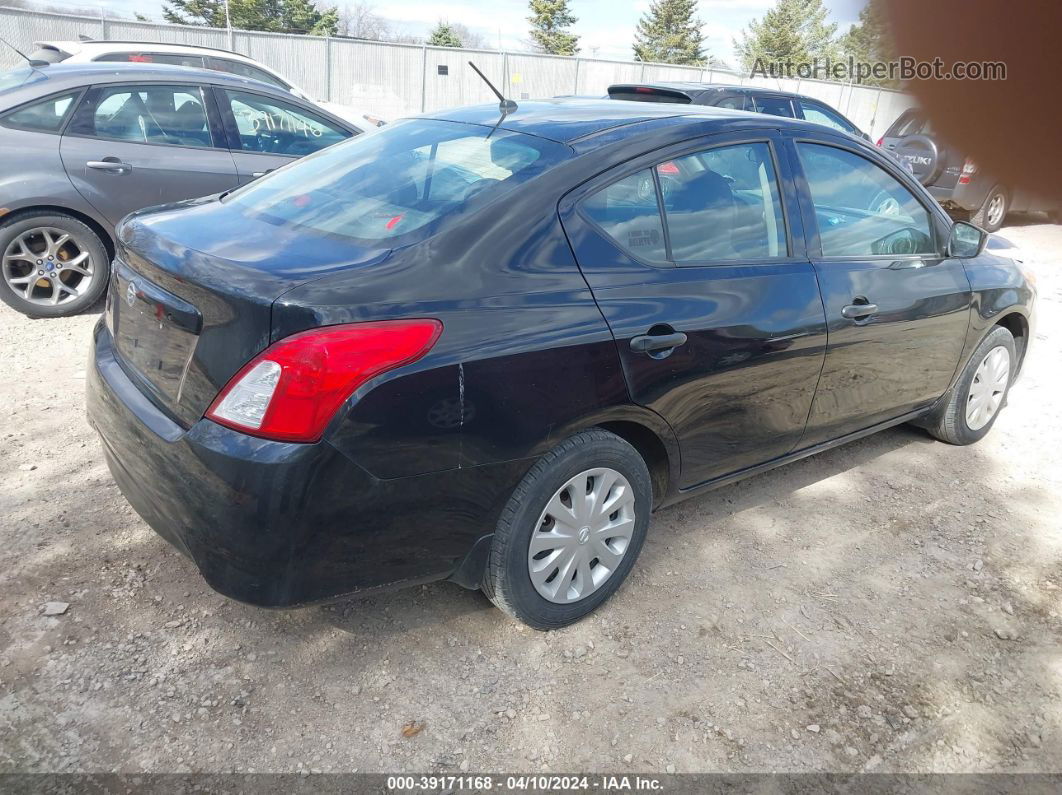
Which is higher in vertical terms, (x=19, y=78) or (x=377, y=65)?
(x=377, y=65)

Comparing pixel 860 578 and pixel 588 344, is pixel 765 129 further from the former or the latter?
pixel 860 578

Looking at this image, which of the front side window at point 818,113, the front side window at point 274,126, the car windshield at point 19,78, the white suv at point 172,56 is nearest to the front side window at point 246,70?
the white suv at point 172,56

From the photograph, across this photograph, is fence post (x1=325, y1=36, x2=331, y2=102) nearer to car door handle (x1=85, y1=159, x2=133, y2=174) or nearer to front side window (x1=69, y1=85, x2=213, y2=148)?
front side window (x1=69, y1=85, x2=213, y2=148)

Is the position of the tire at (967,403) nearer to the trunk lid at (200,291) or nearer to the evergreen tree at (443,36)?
A: the trunk lid at (200,291)

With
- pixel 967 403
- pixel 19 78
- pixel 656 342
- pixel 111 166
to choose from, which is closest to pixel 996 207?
pixel 656 342

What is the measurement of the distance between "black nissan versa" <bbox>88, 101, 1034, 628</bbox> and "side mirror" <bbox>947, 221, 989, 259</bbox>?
359 millimetres

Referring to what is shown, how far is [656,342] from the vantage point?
106 inches

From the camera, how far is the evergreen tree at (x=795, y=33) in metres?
0.61

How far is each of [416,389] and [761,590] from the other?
167 centimetres

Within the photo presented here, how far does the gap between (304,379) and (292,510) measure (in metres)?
0.35

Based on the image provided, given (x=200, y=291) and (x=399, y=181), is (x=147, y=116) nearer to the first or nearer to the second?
(x=399, y=181)

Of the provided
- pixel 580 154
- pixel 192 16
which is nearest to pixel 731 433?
pixel 580 154

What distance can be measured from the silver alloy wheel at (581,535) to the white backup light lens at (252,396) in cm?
93

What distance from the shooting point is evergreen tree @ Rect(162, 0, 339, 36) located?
30562mm
